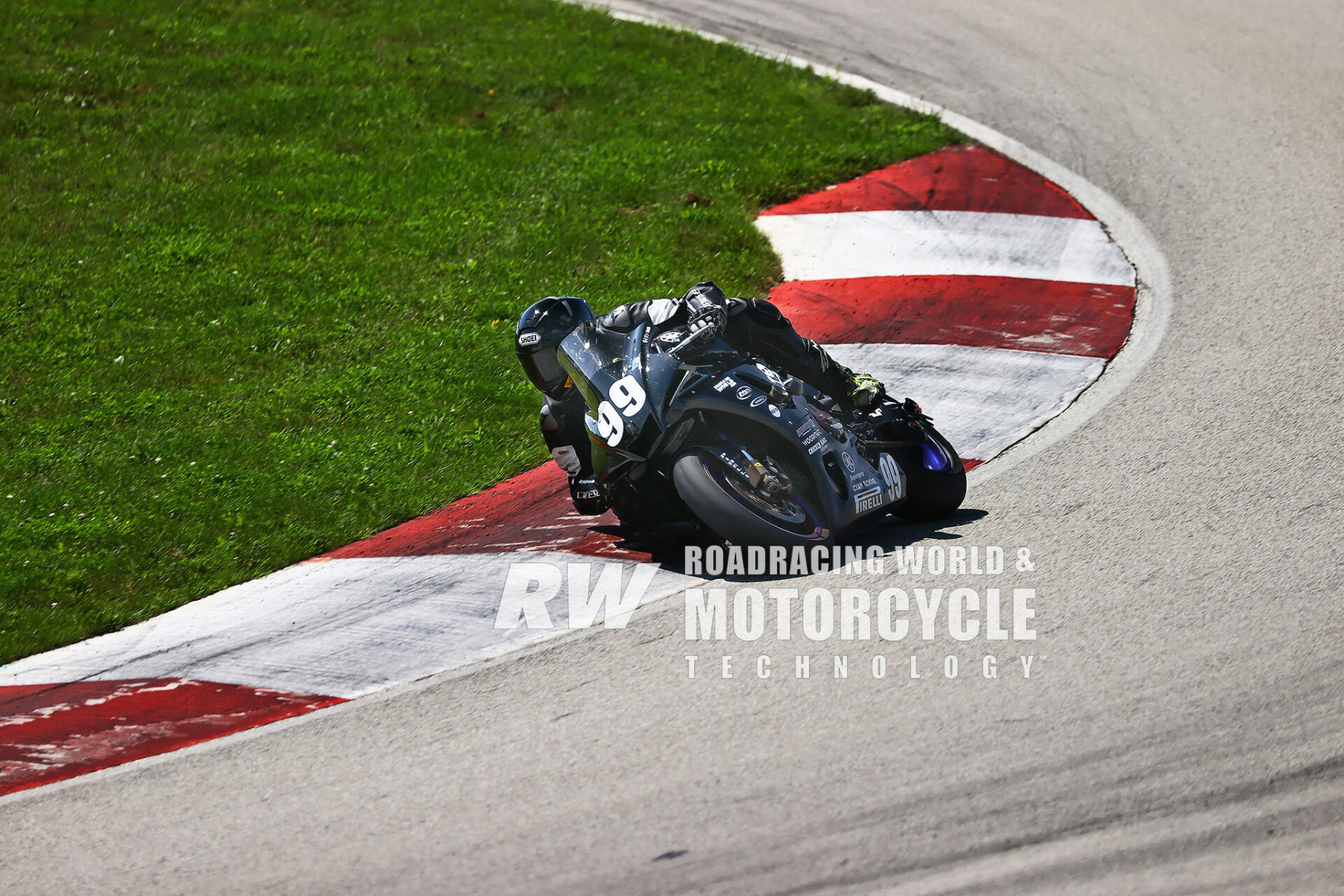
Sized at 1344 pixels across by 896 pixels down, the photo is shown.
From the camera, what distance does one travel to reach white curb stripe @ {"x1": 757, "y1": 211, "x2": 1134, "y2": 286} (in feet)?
30.2

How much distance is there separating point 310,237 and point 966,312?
5.66 metres

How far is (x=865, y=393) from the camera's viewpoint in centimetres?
597

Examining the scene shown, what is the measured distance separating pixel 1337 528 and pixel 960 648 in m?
1.97

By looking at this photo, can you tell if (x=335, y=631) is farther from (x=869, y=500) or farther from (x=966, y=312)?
(x=966, y=312)

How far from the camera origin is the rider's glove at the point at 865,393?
19.6 ft

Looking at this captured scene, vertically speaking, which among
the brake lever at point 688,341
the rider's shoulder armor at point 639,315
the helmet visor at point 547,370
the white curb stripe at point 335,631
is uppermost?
the rider's shoulder armor at point 639,315

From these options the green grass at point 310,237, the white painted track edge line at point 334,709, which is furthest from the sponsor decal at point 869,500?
the green grass at point 310,237

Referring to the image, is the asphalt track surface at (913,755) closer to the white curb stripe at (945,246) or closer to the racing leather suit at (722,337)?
the racing leather suit at (722,337)

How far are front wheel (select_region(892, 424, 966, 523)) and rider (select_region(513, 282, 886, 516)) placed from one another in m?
0.38

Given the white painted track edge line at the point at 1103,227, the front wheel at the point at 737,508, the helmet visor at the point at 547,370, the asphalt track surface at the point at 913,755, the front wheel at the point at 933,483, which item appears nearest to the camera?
Result: the asphalt track surface at the point at 913,755

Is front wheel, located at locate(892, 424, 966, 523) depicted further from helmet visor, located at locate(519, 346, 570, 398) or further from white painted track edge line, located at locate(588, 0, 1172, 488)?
helmet visor, located at locate(519, 346, 570, 398)

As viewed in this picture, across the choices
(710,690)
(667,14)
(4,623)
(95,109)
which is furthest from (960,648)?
(667,14)

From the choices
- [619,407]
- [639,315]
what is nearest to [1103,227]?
[639,315]

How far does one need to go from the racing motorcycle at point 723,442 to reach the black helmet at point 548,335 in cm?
29
